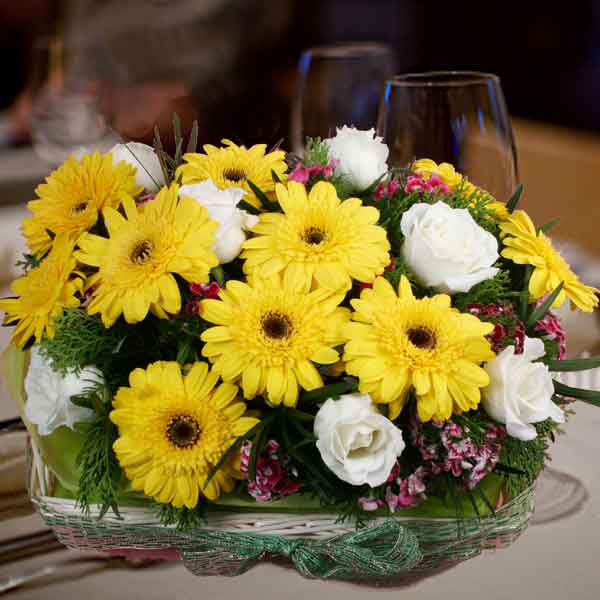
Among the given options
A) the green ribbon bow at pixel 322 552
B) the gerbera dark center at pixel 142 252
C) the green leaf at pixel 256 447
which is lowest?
the green ribbon bow at pixel 322 552

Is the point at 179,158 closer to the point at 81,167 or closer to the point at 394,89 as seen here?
the point at 81,167

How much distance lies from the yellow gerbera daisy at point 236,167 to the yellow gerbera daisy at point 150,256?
0.16 ft

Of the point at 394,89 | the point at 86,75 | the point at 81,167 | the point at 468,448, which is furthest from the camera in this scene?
the point at 86,75

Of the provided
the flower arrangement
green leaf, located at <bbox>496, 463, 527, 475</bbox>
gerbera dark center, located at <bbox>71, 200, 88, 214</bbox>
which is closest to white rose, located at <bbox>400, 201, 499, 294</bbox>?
the flower arrangement

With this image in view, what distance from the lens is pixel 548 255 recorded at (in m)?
0.52

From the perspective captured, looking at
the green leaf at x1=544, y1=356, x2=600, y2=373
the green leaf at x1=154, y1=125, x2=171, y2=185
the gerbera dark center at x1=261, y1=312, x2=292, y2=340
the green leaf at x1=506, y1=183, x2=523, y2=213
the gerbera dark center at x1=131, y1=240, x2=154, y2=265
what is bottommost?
the green leaf at x1=544, y1=356, x2=600, y2=373

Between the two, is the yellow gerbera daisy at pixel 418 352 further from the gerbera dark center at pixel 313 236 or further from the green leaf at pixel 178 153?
the green leaf at pixel 178 153

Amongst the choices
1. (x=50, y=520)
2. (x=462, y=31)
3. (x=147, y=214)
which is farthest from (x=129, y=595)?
(x=462, y=31)

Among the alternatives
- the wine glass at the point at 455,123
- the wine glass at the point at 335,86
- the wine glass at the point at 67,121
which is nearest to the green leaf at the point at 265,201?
the wine glass at the point at 455,123

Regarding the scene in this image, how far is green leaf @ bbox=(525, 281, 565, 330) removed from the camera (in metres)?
0.50

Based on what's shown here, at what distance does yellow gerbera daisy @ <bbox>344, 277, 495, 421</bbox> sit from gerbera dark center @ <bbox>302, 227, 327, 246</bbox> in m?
0.05

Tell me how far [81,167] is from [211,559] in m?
0.27

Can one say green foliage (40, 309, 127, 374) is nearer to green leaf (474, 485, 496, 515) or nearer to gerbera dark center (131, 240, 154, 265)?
gerbera dark center (131, 240, 154, 265)

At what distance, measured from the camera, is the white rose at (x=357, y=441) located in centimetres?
44
